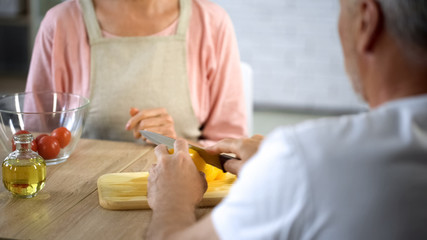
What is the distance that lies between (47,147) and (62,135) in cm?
6

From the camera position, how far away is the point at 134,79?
1.95m

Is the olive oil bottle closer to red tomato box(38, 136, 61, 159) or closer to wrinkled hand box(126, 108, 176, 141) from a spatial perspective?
red tomato box(38, 136, 61, 159)

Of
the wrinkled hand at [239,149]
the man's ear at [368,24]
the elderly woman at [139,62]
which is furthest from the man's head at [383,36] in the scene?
the elderly woman at [139,62]

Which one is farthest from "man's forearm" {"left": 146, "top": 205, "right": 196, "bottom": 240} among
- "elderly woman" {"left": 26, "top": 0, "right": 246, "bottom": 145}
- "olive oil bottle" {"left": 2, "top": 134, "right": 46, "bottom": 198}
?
"elderly woman" {"left": 26, "top": 0, "right": 246, "bottom": 145}

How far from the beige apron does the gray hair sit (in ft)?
3.98

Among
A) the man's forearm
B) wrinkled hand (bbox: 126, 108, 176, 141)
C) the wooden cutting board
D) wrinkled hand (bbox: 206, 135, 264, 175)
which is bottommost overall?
wrinkled hand (bbox: 126, 108, 176, 141)

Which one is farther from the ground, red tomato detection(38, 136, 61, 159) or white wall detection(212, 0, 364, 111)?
red tomato detection(38, 136, 61, 159)

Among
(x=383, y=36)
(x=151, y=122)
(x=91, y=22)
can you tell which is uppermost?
(x=383, y=36)

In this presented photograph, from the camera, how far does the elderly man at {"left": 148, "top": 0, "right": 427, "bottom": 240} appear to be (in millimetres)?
758

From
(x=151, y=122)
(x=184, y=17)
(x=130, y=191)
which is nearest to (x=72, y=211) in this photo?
(x=130, y=191)

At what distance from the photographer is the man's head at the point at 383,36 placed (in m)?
0.79

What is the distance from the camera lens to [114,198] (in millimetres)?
1197

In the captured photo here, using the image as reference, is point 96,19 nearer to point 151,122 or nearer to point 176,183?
point 151,122

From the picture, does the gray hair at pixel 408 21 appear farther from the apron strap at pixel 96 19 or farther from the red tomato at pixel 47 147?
the apron strap at pixel 96 19
